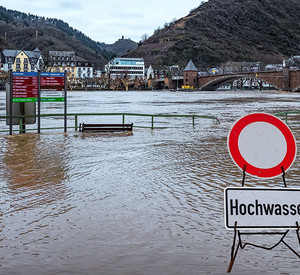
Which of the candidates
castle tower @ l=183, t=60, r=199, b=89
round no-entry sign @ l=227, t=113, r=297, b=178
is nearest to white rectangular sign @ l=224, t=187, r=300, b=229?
round no-entry sign @ l=227, t=113, r=297, b=178

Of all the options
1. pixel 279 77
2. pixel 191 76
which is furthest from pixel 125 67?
pixel 279 77

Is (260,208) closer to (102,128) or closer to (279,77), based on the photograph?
(102,128)

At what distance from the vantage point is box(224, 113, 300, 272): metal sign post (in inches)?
165

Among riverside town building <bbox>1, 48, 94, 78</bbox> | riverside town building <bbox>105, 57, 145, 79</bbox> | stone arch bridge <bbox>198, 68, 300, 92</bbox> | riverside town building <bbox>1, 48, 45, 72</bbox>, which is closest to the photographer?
stone arch bridge <bbox>198, 68, 300, 92</bbox>

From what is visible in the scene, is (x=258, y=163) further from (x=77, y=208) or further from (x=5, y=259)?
(x=77, y=208)

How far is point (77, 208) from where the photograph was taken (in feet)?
24.0

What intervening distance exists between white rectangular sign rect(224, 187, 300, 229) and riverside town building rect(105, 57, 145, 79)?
16714 cm

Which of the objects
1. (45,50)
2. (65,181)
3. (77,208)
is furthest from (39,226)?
(45,50)

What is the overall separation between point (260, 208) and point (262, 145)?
1.91ft

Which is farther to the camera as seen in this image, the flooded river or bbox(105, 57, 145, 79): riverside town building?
bbox(105, 57, 145, 79): riverside town building

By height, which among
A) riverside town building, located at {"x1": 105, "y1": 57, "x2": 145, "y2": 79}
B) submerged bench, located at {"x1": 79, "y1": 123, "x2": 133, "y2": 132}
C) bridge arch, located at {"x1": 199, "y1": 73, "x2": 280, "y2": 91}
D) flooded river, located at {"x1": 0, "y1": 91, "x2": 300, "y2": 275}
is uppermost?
riverside town building, located at {"x1": 105, "y1": 57, "x2": 145, "y2": 79}

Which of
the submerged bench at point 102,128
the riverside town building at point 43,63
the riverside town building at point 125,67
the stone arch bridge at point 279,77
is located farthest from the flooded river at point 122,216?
the riverside town building at point 125,67

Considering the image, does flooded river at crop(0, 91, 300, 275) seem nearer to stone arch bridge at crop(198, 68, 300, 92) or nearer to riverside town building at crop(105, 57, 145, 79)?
stone arch bridge at crop(198, 68, 300, 92)

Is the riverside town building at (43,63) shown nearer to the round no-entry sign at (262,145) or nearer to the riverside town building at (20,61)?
the riverside town building at (20,61)
